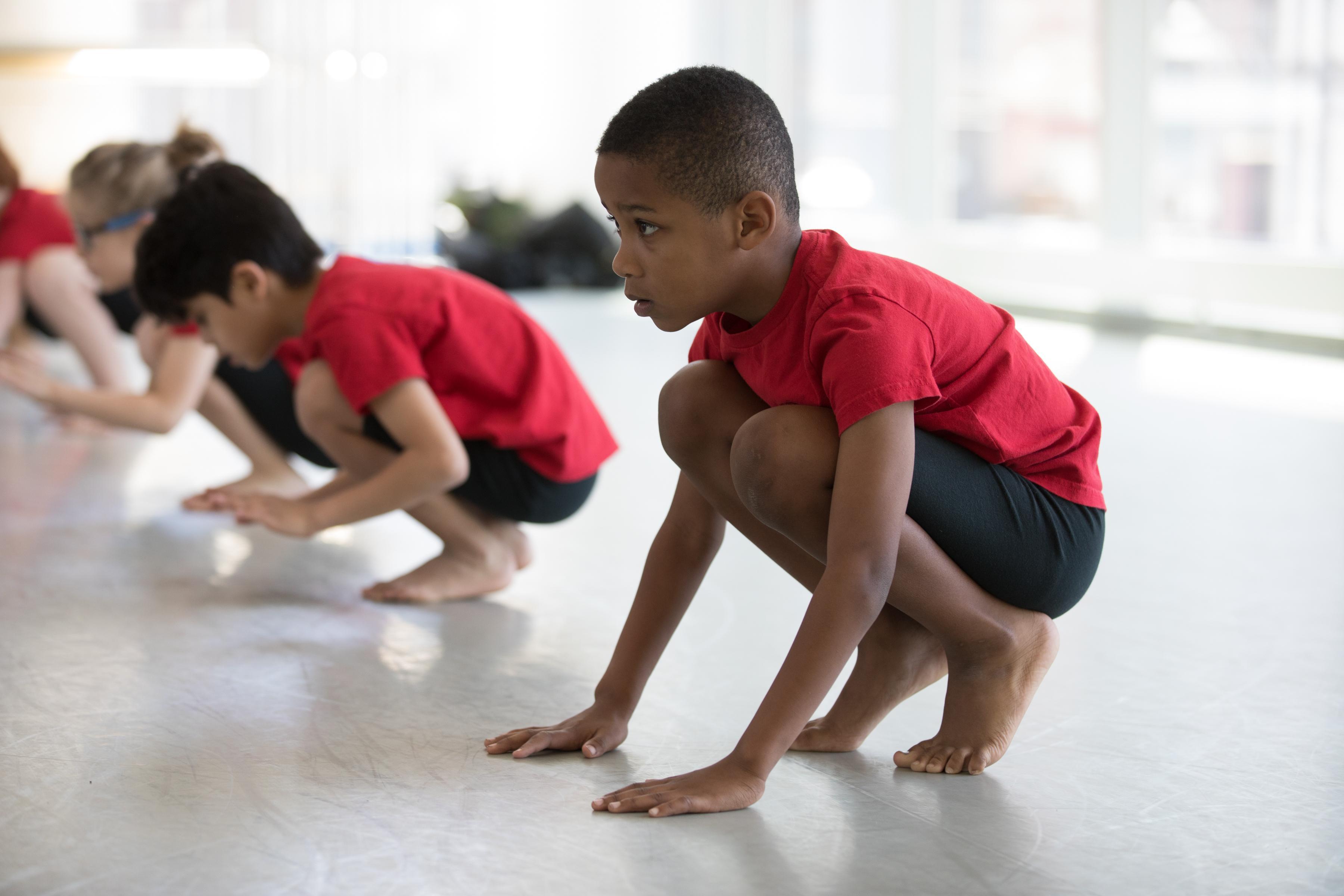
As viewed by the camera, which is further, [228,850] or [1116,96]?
[1116,96]

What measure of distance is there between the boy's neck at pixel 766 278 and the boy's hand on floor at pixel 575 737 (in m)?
0.41

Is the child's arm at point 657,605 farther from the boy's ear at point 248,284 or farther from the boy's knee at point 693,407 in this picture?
the boy's ear at point 248,284

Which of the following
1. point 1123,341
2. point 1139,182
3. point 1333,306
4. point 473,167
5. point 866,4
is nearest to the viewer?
point 1333,306

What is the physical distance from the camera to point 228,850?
103 cm

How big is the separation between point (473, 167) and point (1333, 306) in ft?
15.7

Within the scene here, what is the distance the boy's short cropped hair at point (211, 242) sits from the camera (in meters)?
1.71

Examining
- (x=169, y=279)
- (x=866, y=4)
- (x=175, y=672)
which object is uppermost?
(x=866, y=4)

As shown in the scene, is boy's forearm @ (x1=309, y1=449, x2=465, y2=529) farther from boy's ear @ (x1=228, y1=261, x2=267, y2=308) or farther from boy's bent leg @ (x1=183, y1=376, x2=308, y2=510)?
boy's bent leg @ (x1=183, y1=376, x2=308, y2=510)

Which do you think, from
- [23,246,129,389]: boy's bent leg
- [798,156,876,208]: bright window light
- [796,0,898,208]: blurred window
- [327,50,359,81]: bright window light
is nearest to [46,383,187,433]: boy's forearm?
[23,246,129,389]: boy's bent leg

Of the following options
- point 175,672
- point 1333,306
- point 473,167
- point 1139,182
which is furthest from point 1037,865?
point 473,167

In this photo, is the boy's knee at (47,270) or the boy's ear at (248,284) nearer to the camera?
the boy's ear at (248,284)

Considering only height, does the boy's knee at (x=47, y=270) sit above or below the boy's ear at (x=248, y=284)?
below

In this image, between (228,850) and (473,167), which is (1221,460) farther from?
(473,167)

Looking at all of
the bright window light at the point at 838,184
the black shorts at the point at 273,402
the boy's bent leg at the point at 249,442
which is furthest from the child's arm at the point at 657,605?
the bright window light at the point at 838,184
